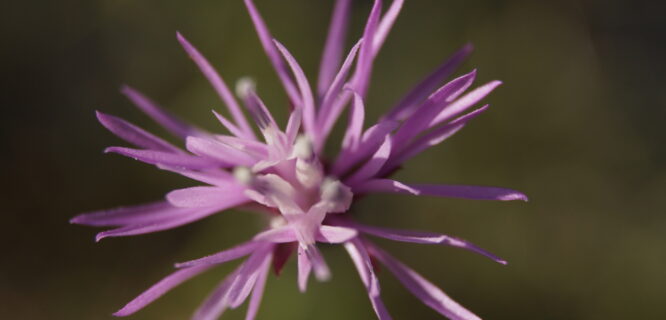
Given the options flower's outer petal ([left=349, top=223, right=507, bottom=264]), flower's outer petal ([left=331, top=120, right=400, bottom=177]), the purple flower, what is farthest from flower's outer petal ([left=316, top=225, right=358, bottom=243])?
flower's outer petal ([left=331, top=120, right=400, bottom=177])

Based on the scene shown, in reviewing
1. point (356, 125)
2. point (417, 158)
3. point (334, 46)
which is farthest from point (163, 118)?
point (417, 158)

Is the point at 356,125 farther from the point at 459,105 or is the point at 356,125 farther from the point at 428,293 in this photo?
the point at 428,293

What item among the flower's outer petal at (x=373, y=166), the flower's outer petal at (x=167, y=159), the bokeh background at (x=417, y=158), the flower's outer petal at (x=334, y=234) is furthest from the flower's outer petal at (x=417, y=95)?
the bokeh background at (x=417, y=158)

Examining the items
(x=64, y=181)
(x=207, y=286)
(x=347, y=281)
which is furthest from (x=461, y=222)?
(x=64, y=181)

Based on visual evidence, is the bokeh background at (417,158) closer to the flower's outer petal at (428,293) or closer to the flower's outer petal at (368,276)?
the flower's outer petal at (428,293)

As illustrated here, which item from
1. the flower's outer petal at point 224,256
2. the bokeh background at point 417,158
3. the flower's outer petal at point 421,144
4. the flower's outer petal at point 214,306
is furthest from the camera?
the bokeh background at point 417,158
